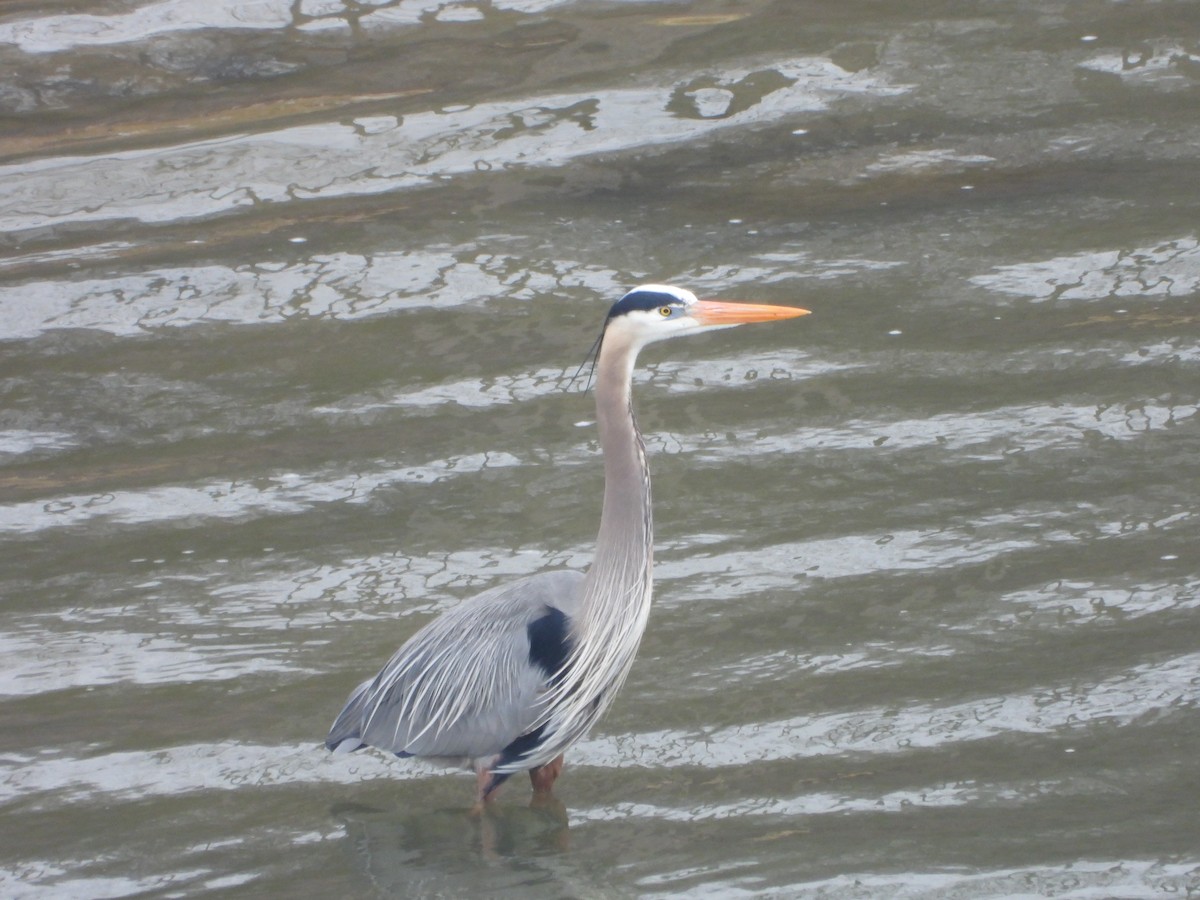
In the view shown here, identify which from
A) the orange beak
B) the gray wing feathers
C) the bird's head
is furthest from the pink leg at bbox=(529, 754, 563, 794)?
the orange beak

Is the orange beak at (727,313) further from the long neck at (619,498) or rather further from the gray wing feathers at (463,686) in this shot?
the gray wing feathers at (463,686)

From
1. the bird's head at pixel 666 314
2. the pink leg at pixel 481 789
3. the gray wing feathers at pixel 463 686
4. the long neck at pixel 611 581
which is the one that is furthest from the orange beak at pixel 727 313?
the pink leg at pixel 481 789

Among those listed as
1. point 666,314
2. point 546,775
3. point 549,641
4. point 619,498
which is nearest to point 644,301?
point 666,314

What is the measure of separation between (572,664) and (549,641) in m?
0.11

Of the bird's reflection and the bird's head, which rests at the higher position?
the bird's head

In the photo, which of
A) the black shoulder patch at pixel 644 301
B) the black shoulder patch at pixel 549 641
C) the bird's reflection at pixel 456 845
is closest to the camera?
the bird's reflection at pixel 456 845

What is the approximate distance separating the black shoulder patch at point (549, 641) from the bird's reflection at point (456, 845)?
0.41 m

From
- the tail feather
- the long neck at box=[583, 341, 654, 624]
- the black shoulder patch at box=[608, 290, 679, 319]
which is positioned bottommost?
the tail feather

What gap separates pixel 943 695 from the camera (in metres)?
5.26

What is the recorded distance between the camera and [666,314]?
5.04 metres

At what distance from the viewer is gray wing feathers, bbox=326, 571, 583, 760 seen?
5.08 meters

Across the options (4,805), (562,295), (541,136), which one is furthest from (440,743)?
(541,136)

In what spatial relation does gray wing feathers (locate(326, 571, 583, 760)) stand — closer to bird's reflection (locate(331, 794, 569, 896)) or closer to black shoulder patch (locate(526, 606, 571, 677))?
black shoulder patch (locate(526, 606, 571, 677))

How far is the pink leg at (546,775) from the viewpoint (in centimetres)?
506
